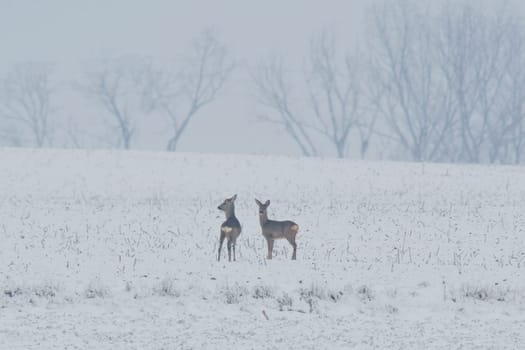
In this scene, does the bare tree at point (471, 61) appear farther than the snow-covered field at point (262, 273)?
Yes

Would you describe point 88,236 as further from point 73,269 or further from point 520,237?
point 520,237

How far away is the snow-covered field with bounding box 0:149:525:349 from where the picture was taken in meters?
12.7

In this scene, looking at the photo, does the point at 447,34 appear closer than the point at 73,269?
No

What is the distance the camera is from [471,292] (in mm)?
14719

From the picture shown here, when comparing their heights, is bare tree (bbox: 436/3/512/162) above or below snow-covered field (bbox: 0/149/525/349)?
above

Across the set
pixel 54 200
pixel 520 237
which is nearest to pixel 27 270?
pixel 520 237

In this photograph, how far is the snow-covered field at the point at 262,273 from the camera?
1267 centimetres

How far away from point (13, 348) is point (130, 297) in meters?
2.74

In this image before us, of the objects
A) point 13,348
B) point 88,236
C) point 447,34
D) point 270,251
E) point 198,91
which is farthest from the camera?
point 198,91

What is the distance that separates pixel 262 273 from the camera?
51.2 feet

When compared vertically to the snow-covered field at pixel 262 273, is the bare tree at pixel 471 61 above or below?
above

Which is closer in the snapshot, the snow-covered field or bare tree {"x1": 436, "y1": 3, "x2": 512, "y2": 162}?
the snow-covered field

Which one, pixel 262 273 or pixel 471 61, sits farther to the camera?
pixel 471 61

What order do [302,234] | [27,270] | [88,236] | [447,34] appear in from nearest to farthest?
[27,270] → [88,236] → [302,234] → [447,34]
